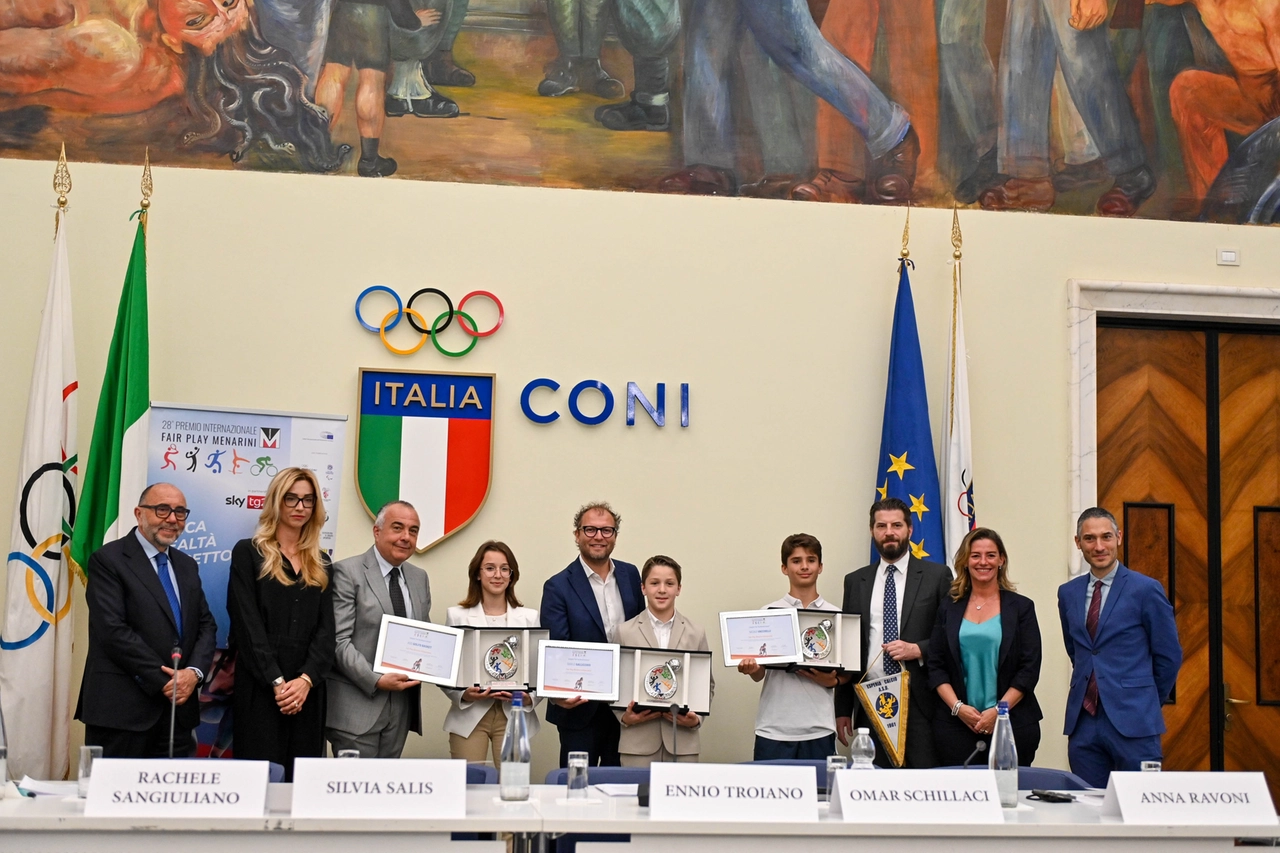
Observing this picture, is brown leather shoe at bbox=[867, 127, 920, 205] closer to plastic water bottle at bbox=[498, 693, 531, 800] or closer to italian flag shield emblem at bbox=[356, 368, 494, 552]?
italian flag shield emblem at bbox=[356, 368, 494, 552]

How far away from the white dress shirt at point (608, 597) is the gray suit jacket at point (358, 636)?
733 millimetres

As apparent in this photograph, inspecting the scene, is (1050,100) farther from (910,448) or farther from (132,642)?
(132,642)

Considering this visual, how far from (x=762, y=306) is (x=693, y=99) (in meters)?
1.10

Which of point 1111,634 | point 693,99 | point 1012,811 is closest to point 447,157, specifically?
point 693,99

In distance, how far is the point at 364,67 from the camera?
661 centimetres

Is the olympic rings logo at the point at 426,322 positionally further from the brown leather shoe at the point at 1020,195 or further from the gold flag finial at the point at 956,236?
the brown leather shoe at the point at 1020,195

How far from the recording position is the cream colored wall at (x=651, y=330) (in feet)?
21.0

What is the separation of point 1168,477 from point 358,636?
14.0 ft

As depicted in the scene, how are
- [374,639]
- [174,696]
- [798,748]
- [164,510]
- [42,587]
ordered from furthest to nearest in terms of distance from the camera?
[42,587] → [798,748] → [374,639] → [164,510] → [174,696]

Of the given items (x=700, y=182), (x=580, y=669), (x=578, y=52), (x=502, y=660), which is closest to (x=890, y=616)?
(x=580, y=669)

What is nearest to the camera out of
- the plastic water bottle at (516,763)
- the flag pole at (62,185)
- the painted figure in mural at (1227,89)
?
the plastic water bottle at (516,763)

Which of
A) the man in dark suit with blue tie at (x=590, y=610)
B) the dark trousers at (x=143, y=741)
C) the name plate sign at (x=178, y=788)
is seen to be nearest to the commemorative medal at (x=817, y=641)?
the man in dark suit with blue tie at (x=590, y=610)

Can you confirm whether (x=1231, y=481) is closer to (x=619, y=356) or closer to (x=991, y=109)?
(x=991, y=109)

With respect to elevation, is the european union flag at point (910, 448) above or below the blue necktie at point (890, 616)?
above
